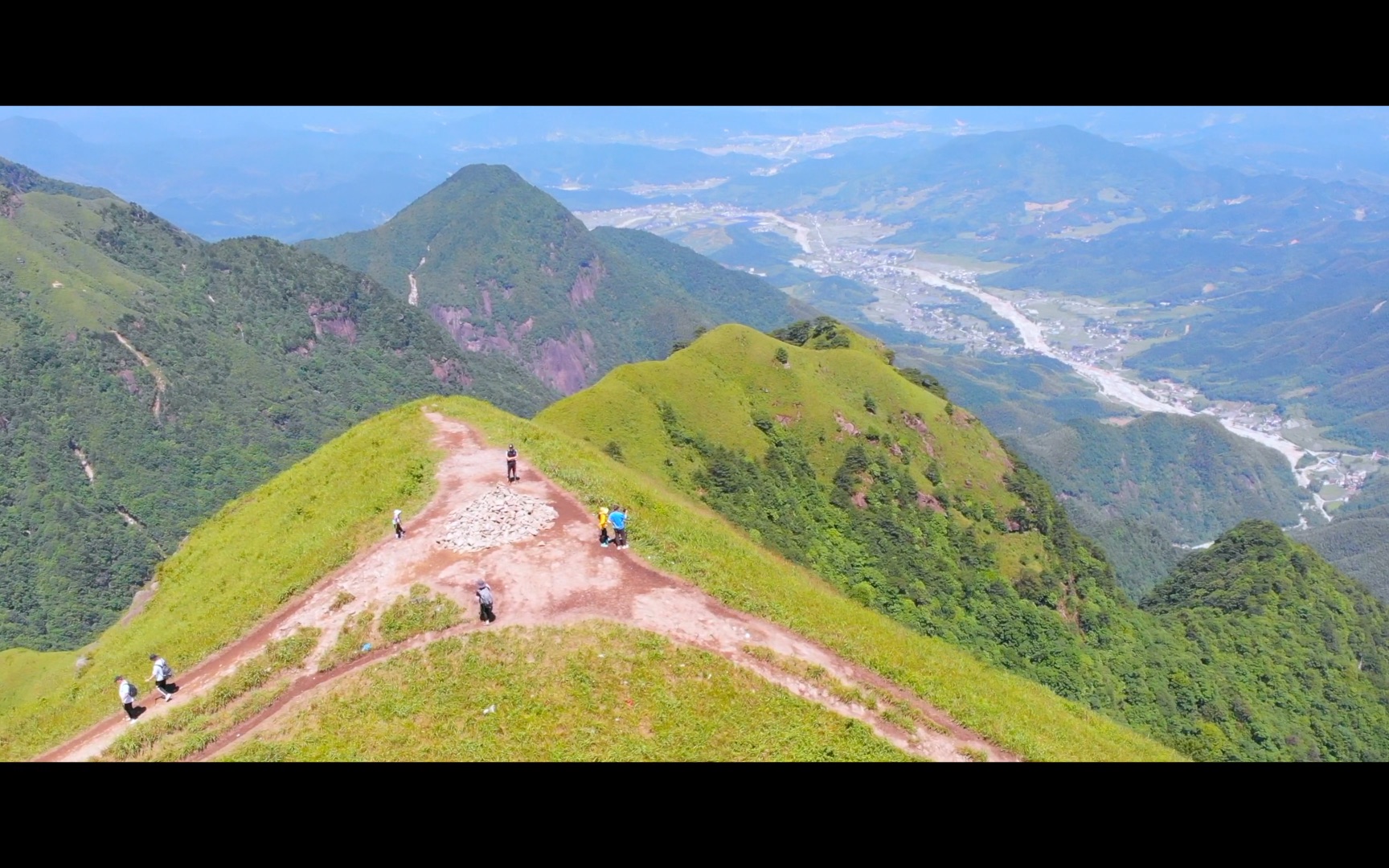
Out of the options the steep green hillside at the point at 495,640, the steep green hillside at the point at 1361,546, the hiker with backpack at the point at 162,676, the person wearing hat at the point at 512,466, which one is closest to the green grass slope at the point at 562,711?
the steep green hillside at the point at 495,640

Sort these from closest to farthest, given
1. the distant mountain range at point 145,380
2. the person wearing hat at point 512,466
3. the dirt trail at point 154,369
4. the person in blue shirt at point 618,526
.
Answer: the person in blue shirt at point 618,526, the person wearing hat at point 512,466, the distant mountain range at point 145,380, the dirt trail at point 154,369

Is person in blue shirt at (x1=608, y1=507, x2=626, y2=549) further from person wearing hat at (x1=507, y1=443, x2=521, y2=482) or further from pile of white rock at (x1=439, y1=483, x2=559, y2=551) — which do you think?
person wearing hat at (x1=507, y1=443, x2=521, y2=482)

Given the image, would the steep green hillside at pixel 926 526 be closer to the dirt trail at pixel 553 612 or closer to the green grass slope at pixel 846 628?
the green grass slope at pixel 846 628

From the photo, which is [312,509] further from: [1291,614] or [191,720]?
[1291,614]

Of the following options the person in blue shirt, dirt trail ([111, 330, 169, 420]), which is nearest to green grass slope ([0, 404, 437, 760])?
the person in blue shirt

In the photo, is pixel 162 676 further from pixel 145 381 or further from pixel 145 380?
pixel 145 380
